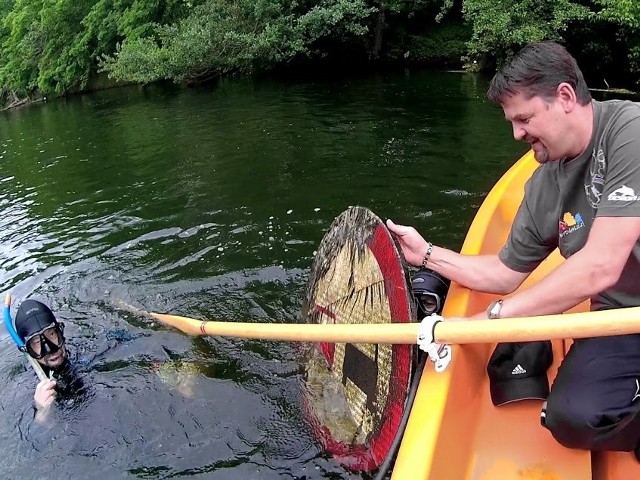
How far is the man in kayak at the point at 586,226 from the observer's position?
83.7 inches

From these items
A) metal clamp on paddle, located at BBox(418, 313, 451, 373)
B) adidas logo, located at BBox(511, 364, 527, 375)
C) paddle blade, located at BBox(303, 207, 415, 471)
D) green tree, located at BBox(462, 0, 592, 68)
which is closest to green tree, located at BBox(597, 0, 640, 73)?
green tree, located at BBox(462, 0, 592, 68)

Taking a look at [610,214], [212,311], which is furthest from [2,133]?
[610,214]

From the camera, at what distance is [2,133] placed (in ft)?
66.7

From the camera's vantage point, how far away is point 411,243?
315cm

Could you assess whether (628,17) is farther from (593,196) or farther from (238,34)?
(593,196)

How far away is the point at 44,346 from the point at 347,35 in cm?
2070

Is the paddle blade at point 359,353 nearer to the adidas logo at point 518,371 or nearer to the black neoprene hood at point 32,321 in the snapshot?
the adidas logo at point 518,371

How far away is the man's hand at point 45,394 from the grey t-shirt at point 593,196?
129 inches

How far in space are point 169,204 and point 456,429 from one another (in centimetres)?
692

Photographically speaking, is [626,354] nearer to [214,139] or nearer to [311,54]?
[214,139]

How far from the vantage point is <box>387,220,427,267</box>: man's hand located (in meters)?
3.13

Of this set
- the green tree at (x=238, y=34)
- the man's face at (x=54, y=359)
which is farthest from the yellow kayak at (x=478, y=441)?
the green tree at (x=238, y=34)

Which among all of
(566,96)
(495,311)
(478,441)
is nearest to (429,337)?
(495,311)

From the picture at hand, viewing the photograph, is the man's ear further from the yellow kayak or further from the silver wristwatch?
the yellow kayak
